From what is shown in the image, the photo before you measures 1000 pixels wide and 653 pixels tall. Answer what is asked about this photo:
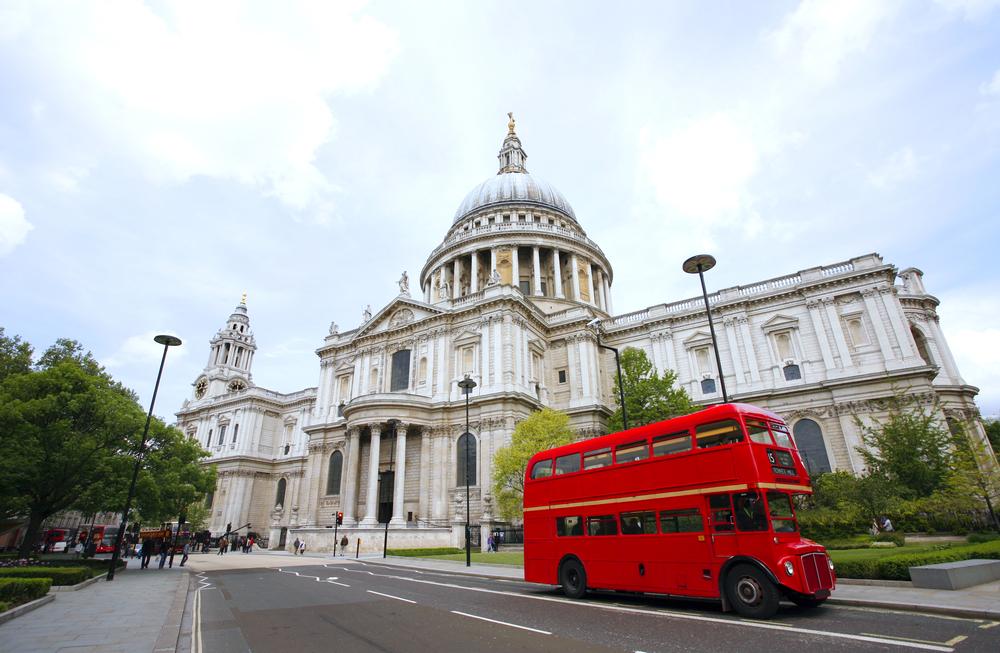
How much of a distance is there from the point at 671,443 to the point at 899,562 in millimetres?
6867

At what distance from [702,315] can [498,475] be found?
2285 centimetres

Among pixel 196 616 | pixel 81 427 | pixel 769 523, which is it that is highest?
pixel 81 427

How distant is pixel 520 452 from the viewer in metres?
28.7

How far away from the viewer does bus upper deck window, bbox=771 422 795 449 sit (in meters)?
11.4

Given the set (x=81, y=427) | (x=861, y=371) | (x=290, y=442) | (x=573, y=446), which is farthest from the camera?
(x=290, y=442)

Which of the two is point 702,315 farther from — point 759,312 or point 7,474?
point 7,474

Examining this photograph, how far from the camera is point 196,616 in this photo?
11.6 m

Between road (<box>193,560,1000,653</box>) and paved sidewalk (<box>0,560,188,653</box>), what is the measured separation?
72 cm

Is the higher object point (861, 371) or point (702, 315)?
point (702, 315)

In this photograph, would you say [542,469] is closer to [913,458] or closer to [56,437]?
[913,458]

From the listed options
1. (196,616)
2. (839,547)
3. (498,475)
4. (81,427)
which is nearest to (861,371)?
(839,547)

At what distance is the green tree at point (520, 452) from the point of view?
28891mm

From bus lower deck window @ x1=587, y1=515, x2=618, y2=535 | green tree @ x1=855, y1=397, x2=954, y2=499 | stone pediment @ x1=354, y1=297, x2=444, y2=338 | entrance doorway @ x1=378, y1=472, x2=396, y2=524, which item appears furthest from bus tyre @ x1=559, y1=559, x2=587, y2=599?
stone pediment @ x1=354, y1=297, x2=444, y2=338

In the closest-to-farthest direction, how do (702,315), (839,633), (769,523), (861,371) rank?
(839,633) < (769,523) < (861,371) < (702,315)
